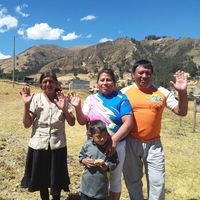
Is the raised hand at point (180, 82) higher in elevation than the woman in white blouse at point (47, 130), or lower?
higher

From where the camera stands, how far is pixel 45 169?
5219 millimetres

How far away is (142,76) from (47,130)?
4.62ft

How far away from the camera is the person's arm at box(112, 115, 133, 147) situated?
4469 mm

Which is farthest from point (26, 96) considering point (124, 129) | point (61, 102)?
point (124, 129)

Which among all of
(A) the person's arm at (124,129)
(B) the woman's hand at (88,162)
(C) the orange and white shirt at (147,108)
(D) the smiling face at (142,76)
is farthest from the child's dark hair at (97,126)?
(D) the smiling face at (142,76)

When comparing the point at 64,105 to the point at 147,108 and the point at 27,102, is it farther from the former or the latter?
the point at 147,108

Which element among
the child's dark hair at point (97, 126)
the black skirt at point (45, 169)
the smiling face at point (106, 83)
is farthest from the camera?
the black skirt at point (45, 169)

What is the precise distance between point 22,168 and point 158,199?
3.68 metres

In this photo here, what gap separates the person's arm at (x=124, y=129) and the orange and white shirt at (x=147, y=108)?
26 centimetres

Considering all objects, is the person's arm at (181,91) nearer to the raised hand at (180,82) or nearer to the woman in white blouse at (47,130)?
the raised hand at (180,82)

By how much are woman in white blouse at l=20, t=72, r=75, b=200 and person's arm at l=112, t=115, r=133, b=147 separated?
2.50ft

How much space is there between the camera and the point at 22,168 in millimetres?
7812

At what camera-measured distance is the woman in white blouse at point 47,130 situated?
16.3 feet

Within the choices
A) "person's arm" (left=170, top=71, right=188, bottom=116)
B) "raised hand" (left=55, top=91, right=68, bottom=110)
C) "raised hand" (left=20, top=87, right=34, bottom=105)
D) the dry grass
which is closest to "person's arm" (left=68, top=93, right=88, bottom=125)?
"raised hand" (left=55, top=91, right=68, bottom=110)
